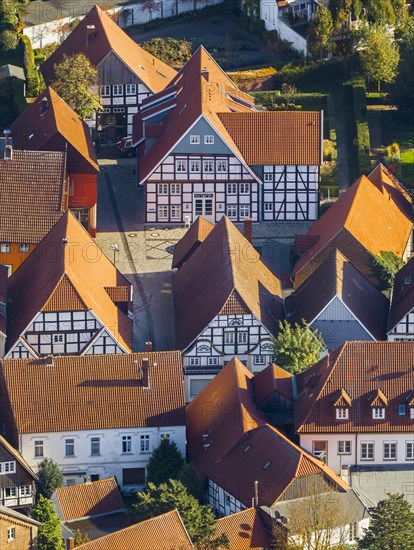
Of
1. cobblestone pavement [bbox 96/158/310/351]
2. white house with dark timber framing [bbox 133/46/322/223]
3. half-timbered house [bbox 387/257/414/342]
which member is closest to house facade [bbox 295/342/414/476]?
half-timbered house [bbox 387/257/414/342]

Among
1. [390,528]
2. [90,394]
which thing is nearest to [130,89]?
[90,394]

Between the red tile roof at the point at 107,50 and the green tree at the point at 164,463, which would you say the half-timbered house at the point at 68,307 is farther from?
the red tile roof at the point at 107,50

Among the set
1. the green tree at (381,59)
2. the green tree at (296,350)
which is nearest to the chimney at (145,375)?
the green tree at (296,350)

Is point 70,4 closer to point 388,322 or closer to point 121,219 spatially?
point 121,219

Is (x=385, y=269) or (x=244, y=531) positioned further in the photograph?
(x=385, y=269)

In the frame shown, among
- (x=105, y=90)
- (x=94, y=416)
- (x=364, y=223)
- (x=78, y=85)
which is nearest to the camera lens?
(x=94, y=416)

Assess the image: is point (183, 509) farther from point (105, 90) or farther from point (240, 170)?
point (105, 90)

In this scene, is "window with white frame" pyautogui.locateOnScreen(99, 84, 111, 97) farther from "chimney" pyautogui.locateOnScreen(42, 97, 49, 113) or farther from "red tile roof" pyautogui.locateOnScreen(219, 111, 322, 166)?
"red tile roof" pyautogui.locateOnScreen(219, 111, 322, 166)
